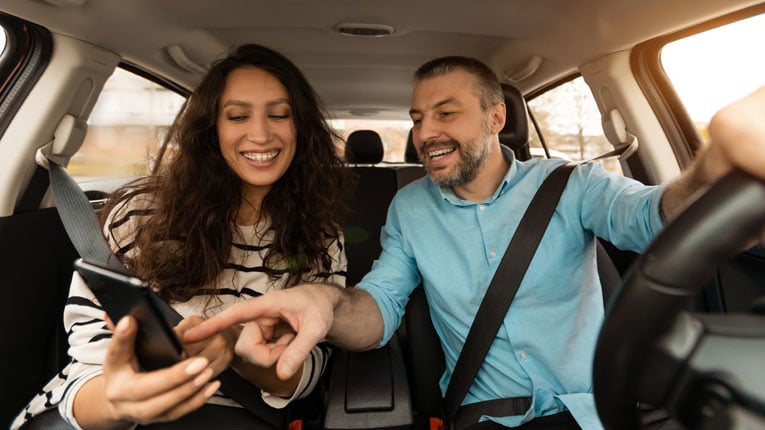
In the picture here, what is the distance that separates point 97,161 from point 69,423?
5.07ft

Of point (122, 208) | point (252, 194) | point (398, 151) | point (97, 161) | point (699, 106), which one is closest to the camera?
point (122, 208)

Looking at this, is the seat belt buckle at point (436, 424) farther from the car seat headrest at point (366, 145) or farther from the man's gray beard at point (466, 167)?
the car seat headrest at point (366, 145)

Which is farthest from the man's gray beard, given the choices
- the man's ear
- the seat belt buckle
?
the seat belt buckle

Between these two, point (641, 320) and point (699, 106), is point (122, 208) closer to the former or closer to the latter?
point (641, 320)

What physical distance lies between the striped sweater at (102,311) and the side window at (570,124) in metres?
1.59

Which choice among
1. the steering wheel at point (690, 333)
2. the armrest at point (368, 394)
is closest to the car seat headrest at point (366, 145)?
the armrest at point (368, 394)

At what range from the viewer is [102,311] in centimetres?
128

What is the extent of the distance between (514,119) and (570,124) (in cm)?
83

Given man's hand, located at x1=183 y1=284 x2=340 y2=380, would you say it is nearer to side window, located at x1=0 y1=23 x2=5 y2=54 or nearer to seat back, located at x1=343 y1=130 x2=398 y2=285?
seat back, located at x1=343 y1=130 x2=398 y2=285

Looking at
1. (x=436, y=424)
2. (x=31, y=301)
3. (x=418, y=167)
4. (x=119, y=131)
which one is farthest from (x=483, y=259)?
(x=119, y=131)

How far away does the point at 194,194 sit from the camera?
61.7 inches

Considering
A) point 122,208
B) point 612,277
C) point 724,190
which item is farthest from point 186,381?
point 612,277

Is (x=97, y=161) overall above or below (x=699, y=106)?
below

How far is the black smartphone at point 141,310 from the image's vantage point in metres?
0.68
